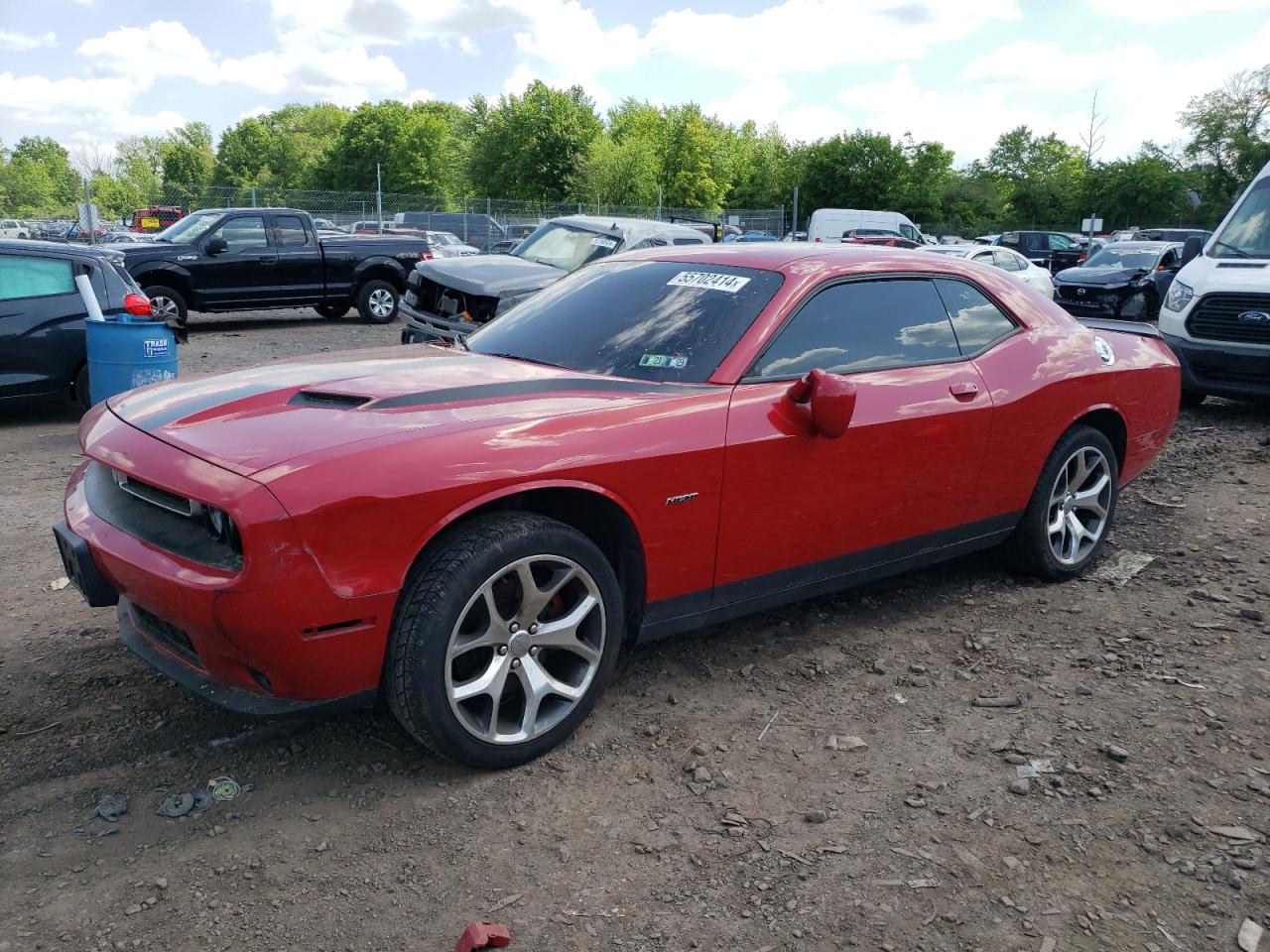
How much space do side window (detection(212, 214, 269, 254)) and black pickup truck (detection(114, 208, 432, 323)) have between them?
0.5 inches

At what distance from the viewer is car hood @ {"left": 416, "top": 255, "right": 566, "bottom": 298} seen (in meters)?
9.73

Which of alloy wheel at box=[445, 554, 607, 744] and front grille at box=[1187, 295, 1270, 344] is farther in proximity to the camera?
front grille at box=[1187, 295, 1270, 344]

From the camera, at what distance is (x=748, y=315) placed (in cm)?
364

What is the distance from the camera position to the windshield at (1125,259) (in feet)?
59.7

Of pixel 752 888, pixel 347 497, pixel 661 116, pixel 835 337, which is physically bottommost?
pixel 752 888

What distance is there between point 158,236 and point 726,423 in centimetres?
1369

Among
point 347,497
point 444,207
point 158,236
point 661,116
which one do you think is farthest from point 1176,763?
point 661,116

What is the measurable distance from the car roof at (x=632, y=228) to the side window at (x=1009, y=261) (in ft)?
25.5

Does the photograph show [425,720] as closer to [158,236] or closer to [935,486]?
[935,486]

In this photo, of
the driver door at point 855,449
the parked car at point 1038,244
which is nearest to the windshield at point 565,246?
the driver door at point 855,449

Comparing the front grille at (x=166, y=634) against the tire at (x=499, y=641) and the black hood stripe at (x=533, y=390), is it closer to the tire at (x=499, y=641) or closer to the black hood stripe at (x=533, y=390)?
the tire at (x=499, y=641)

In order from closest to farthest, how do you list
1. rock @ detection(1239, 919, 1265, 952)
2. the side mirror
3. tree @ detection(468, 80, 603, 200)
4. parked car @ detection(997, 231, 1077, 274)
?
1. rock @ detection(1239, 919, 1265, 952)
2. the side mirror
3. parked car @ detection(997, 231, 1077, 274)
4. tree @ detection(468, 80, 603, 200)

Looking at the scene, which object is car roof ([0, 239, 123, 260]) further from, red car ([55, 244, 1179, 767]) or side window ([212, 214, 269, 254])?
side window ([212, 214, 269, 254])

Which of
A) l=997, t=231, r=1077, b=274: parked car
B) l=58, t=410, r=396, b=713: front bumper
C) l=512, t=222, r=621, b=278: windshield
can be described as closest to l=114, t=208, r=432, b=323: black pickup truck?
l=512, t=222, r=621, b=278: windshield
